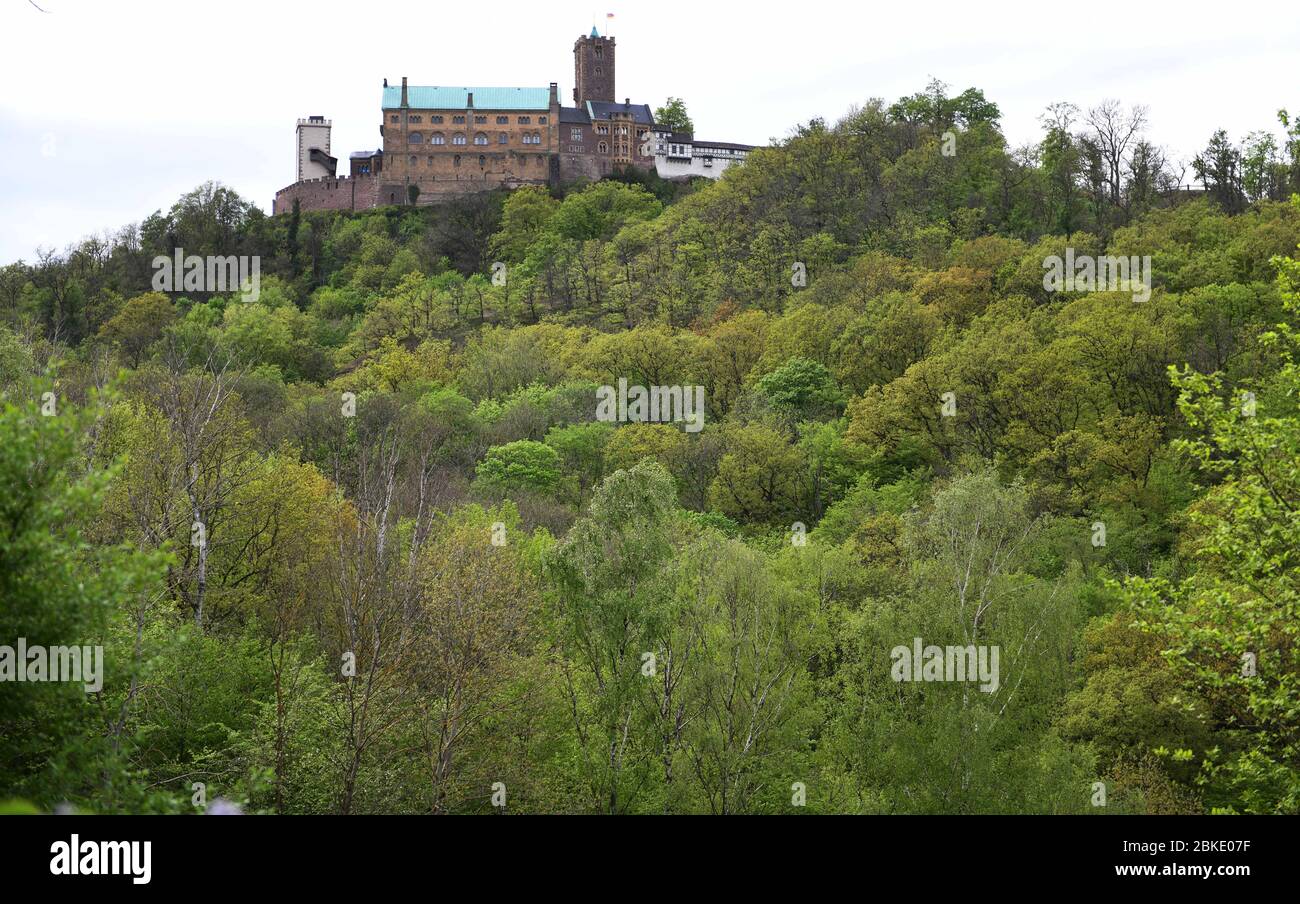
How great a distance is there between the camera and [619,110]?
134 meters

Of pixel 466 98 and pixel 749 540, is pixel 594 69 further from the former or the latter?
pixel 749 540

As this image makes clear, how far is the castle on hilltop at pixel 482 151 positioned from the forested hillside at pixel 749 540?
46962 millimetres

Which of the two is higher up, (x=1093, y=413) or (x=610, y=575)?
(x=1093, y=413)

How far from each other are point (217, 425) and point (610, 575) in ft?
39.9

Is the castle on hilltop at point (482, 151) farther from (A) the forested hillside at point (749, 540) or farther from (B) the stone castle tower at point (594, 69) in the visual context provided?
(A) the forested hillside at point (749, 540)

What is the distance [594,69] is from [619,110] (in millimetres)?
Answer: 9101

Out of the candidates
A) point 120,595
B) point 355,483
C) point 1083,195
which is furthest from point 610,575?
point 1083,195

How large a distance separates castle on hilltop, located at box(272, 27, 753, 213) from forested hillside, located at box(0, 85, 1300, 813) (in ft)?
154

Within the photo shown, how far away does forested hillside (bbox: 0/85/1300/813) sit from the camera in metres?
17.0

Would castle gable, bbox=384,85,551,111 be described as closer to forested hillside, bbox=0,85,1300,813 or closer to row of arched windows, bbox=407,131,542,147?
row of arched windows, bbox=407,131,542,147

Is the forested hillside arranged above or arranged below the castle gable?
below

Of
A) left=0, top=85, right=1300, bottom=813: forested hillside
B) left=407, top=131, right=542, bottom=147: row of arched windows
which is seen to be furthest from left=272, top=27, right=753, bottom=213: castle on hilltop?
left=0, top=85, right=1300, bottom=813: forested hillside

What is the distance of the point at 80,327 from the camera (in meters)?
102

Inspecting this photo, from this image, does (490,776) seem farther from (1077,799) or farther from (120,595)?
(120,595)
